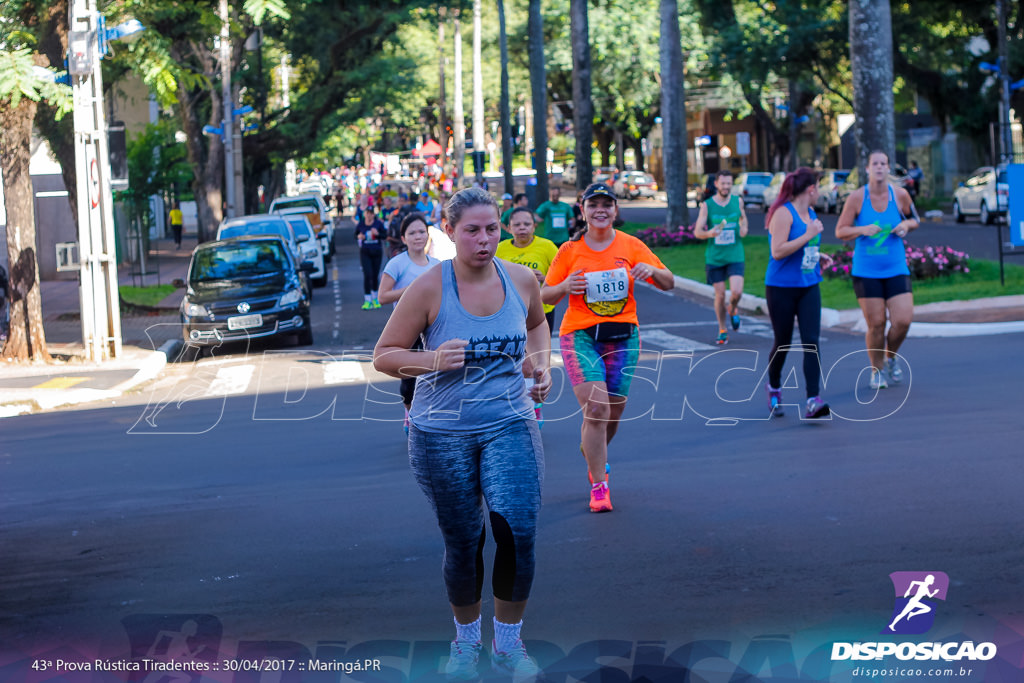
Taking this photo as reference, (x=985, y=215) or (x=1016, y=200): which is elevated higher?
(x=1016, y=200)

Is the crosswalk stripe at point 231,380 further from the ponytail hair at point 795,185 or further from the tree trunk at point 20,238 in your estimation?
the ponytail hair at point 795,185

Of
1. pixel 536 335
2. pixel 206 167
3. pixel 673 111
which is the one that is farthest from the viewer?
pixel 206 167

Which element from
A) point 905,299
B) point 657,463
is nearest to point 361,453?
point 657,463

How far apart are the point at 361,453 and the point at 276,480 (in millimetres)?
1013

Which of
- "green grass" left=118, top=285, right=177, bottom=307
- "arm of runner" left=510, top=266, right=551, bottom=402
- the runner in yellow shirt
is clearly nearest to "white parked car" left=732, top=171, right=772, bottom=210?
"green grass" left=118, top=285, right=177, bottom=307

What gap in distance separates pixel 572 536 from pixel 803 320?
3738mm

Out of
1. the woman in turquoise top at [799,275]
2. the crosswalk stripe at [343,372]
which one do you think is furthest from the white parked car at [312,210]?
the woman in turquoise top at [799,275]

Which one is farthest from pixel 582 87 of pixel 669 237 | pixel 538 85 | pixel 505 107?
pixel 505 107

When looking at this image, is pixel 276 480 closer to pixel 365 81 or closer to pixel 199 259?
pixel 199 259

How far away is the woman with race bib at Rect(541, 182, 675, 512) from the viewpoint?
745 centimetres

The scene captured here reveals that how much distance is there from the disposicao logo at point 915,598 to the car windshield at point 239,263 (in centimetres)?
1487

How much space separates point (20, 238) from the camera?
57.4ft

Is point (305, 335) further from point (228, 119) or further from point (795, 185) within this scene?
point (228, 119)

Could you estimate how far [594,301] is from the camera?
24.8ft
